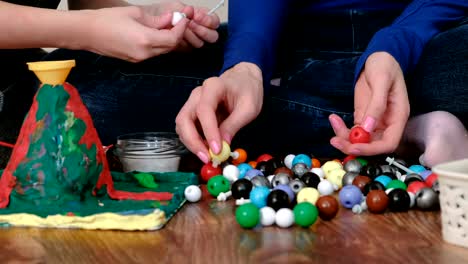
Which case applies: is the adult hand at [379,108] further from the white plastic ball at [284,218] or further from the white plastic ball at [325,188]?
the white plastic ball at [284,218]

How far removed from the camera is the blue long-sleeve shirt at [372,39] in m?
1.16

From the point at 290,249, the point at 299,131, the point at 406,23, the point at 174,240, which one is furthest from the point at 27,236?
the point at 406,23

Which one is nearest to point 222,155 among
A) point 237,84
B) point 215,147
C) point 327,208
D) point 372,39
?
point 215,147

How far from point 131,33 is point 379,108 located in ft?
1.40

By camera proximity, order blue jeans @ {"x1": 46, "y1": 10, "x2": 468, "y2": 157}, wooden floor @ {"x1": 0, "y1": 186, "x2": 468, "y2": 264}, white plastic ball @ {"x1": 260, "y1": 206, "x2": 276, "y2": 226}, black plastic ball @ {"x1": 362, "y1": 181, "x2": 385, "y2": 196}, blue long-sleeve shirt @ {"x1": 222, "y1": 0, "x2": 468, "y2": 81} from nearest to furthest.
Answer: wooden floor @ {"x1": 0, "y1": 186, "x2": 468, "y2": 264}
white plastic ball @ {"x1": 260, "y1": 206, "x2": 276, "y2": 226}
black plastic ball @ {"x1": 362, "y1": 181, "x2": 385, "y2": 196}
blue long-sleeve shirt @ {"x1": 222, "y1": 0, "x2": 468, "y2": 81}
blue jeans @ {"x1": 46, "y1": 10, "x2": 468, "y2": 157}

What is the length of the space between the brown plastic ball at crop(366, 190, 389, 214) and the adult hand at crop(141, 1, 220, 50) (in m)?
0.52

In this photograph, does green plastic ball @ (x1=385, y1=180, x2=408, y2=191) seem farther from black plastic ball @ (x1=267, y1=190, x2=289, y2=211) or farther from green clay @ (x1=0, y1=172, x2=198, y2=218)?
green clay @ (x1=0, y1=172, x2=198, y2=218)

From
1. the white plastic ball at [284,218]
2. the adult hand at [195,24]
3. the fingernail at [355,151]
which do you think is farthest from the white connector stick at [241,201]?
the adult hand at [195,24]

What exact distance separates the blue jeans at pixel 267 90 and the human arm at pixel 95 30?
17cm

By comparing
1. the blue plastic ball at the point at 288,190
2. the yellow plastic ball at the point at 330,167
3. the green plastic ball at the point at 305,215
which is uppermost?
the green plastic ball at the point at 305,215

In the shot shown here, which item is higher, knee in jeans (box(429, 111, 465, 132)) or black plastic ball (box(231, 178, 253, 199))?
knee in jeans (box(429, 111, 465, 132))

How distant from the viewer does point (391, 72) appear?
105cm

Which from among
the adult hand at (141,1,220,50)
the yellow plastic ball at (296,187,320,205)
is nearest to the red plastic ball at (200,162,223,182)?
the yellow plastic ball at (296,187,320,205)

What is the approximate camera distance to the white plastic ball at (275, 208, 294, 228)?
800 mm
